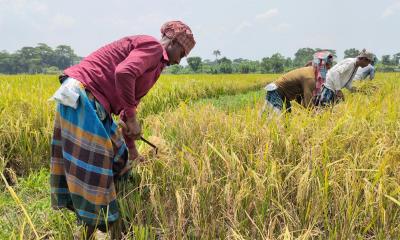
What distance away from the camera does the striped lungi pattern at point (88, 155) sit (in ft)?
5.21

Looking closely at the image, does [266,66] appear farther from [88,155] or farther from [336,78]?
[88,155]

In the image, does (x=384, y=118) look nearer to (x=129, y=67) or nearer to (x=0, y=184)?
(x=129, y=67)

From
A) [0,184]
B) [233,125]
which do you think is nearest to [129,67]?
[233,125]

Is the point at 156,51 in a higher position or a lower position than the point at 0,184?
higher

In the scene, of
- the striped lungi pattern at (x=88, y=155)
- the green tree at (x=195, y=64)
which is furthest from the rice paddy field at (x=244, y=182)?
the green tree at (x=195, y=64)

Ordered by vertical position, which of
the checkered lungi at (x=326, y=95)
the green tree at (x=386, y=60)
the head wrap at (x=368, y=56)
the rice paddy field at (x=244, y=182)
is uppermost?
the green tree at (x=386, y=60)

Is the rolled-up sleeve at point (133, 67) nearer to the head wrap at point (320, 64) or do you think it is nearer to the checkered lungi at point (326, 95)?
the head wrap at point (320, 64)

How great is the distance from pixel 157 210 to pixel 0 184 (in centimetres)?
170

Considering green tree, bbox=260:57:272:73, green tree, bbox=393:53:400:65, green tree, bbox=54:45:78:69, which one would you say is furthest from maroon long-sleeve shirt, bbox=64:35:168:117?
green tree, bbox=54:45:78:69

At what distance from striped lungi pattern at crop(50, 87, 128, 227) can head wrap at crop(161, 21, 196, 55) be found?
0.51 m

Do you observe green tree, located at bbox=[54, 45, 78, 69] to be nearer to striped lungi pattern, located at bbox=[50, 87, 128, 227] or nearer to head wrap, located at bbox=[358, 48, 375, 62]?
head wrap, located at bbox=[358, 48, 375, 62]

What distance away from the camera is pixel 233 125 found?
2639 millimetres

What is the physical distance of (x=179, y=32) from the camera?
1.68 m

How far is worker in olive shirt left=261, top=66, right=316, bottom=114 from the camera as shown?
3.24 metres
